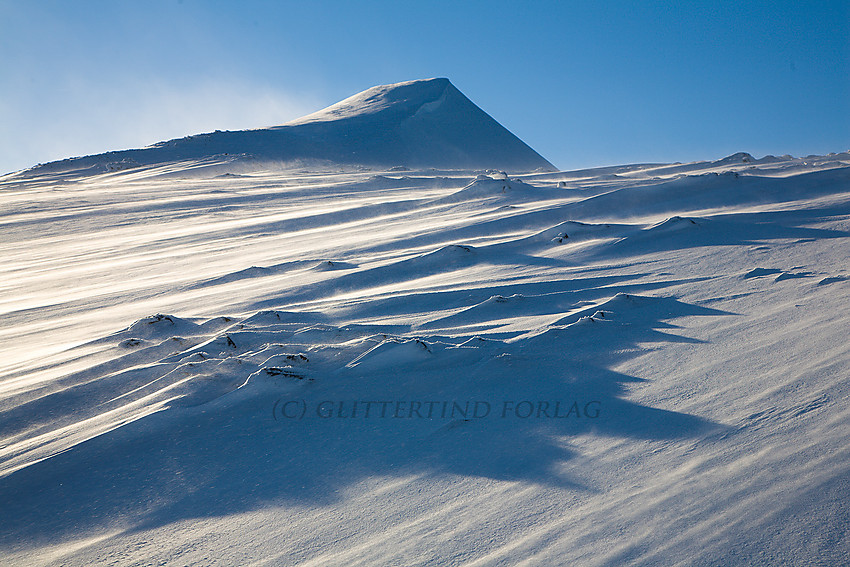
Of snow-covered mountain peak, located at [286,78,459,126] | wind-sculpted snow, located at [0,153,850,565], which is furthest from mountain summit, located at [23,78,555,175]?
wind-sculpted snow, located at [0,153,850,565]

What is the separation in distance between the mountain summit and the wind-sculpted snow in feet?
36.6

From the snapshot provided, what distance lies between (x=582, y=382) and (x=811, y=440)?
2.25ft

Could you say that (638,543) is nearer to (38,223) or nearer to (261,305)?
(261,305)

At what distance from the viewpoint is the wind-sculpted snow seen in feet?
4.52

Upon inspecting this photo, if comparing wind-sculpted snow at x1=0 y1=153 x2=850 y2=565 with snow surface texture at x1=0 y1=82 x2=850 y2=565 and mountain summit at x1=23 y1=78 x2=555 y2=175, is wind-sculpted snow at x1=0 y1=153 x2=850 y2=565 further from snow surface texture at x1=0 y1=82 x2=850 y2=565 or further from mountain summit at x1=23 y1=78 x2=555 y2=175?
mountain summit at x1=23 y1=78 x2=555 y2=175

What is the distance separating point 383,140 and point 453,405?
16.2 metres

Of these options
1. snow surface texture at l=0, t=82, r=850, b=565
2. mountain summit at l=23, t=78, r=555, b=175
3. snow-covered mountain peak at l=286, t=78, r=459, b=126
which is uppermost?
snow-covered mountain peak at l=286, t=78, r=459, b=126

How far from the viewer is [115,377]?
2277 millimetres

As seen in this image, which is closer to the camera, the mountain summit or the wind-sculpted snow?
the wind-sculpted snow

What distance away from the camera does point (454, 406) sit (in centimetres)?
196

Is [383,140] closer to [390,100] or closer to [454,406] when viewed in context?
[390,100]

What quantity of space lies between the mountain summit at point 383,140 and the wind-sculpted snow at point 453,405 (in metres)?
11.1

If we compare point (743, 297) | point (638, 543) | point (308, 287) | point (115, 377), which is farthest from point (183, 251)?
point (638, 543)

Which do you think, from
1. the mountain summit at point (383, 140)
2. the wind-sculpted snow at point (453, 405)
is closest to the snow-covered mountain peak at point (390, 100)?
the mountain summit at point (383, 140)
